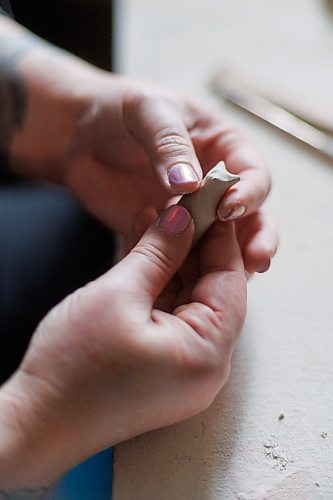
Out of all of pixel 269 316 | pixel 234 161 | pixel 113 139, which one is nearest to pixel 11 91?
pixel 113 139

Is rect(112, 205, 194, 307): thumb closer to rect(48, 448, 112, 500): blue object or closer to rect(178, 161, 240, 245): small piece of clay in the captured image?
rect(178, 161, 240, 245): small piece of clay

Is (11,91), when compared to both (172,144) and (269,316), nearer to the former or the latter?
(172,144)

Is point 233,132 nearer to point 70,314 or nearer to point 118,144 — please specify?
point 118,144

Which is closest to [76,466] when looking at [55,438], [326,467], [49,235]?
[55,438]

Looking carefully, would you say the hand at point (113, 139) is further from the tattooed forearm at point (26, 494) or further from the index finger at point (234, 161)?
the tattooed forearm at point (26, 494)

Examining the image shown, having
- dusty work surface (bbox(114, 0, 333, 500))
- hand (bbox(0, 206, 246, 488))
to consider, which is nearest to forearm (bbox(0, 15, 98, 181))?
dusty work surface (bbox(114, 0, 333, 500))
